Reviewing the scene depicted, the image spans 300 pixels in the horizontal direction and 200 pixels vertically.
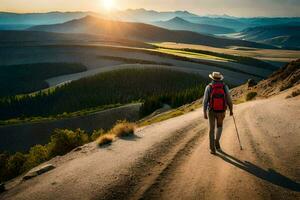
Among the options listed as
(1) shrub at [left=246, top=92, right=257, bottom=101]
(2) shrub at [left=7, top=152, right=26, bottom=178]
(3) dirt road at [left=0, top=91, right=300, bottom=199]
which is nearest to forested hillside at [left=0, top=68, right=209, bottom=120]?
(1) shrub at [left=246, top=92, right=257, bottom=101]

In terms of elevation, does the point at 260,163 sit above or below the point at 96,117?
above

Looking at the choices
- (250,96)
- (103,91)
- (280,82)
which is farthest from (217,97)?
(103,91)

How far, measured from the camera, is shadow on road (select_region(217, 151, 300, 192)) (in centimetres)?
1080

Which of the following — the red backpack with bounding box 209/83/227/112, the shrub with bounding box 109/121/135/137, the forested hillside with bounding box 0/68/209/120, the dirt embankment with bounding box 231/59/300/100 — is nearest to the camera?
the red backpack with bounding box 209/83/227/112

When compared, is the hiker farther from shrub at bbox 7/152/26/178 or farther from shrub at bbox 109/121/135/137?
shrub at bbox 7/152/26/178

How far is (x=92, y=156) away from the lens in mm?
15797

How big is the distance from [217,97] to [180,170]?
11.0ft

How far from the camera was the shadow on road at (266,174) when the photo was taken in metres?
10.8

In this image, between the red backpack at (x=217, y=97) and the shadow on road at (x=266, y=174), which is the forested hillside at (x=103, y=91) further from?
the shadow on road at (x=266, y=174)

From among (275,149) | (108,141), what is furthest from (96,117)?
(275,149)

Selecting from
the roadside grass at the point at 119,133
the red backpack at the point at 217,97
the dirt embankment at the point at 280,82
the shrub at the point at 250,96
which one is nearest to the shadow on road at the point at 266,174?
Answer: the red backpack at the point at 217,97

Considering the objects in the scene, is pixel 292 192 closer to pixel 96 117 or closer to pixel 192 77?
pixel 96 117

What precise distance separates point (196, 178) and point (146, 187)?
161cm

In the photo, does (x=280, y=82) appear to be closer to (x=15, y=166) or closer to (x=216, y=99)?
(x=15, y=166)
